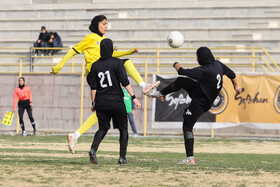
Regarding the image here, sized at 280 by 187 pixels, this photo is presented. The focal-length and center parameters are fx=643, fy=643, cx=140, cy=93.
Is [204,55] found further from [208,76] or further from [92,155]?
[92,155]

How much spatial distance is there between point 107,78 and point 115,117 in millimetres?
639

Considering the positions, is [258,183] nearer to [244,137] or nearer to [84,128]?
[84,128]

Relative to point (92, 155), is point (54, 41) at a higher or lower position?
higher

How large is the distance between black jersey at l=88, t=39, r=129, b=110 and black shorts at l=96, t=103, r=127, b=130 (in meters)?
0.08

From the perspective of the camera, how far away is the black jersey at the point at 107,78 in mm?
9734

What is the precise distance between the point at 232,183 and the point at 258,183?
0.34m

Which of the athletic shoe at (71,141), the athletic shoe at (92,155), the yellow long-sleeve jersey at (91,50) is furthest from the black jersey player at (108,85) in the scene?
the yellow long-sleeve jersey at (91,50)

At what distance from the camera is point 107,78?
9734mm

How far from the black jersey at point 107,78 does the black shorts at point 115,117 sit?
8 centimetres

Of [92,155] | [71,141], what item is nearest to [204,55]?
[92,155]

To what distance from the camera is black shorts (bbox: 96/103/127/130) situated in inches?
388

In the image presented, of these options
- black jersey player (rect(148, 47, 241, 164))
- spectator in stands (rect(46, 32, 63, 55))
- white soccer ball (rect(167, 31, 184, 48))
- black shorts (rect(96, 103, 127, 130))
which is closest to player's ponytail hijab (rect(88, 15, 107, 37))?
black jersey player (rect(148, 47, 241, 164))

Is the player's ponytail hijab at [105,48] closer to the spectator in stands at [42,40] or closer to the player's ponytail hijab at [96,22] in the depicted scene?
the player's ponytail hijab at [96,22]

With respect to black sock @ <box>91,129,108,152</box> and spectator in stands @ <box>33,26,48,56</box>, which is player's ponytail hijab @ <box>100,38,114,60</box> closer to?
black sock @ <box>91,129,108,152</box>
